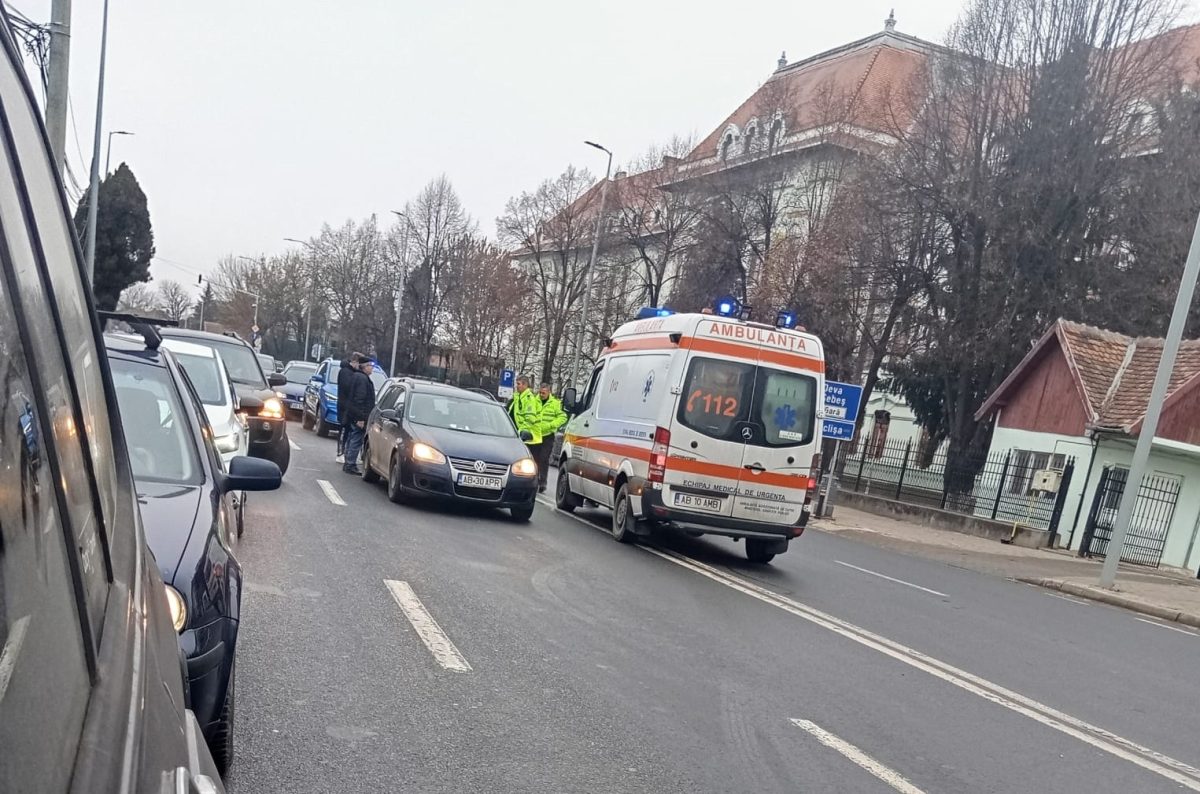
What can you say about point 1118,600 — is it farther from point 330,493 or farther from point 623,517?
point 330,493

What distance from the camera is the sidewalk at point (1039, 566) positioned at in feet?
48.1

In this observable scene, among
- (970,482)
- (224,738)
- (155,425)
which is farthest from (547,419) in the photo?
(970,482)

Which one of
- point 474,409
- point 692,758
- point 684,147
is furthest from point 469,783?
point 684,147

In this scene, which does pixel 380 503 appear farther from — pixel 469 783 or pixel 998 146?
pixel 998 146

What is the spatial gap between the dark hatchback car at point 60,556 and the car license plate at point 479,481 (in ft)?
33.1

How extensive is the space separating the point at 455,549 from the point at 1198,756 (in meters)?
6.50

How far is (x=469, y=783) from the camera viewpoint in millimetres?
4176

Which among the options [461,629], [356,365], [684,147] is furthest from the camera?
[684,147]

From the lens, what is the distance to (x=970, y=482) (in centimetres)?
2450

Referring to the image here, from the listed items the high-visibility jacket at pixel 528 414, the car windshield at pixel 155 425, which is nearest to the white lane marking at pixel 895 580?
the high-visibility jacket at pixel 528 414

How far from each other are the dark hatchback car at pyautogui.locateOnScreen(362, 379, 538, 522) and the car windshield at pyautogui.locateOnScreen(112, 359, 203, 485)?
22.1 ft

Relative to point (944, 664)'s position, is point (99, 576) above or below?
above

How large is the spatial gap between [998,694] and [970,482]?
1868cm

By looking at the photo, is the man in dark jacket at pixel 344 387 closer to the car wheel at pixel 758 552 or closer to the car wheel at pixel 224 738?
the car wheel at pixel 758 552
